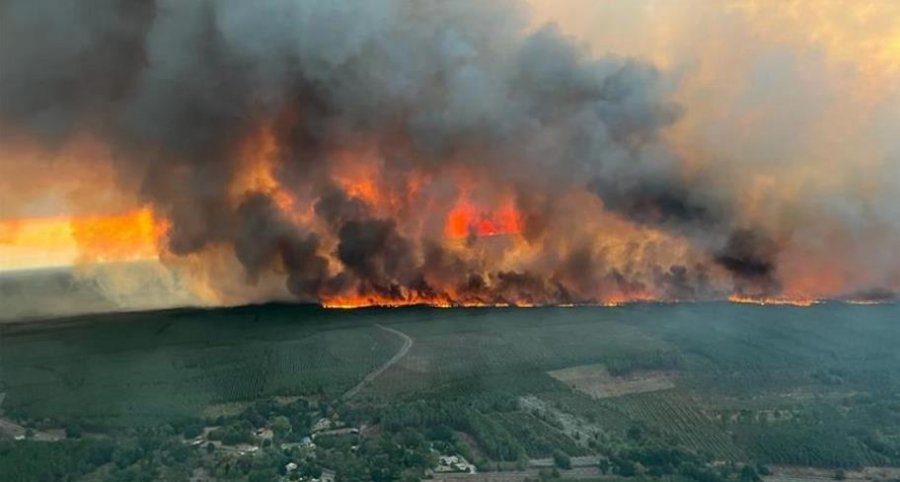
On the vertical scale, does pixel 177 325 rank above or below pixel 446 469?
A: above

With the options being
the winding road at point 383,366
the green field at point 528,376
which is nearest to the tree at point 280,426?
the green field at point 528,376

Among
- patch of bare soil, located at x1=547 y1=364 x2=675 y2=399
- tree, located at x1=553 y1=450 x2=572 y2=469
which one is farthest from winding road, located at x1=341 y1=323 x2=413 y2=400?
tree, located at x1=553 y1=450 x2=572 y2=469

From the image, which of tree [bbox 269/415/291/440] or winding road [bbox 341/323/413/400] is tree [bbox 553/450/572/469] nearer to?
tree [bbox 269/415/291/440]

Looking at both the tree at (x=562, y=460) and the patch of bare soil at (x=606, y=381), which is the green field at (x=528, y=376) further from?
the tree at (x=562, y=460)

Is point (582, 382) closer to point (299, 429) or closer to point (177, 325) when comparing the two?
point (299, 429)

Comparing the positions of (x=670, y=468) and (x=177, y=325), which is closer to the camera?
(x=670, y=468)

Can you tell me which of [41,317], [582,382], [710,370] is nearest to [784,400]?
[710,370]
